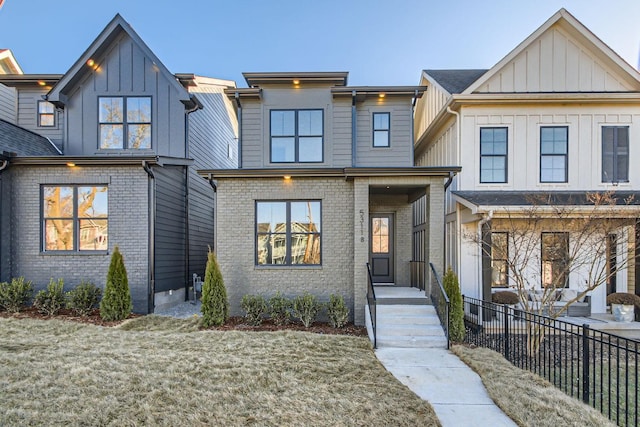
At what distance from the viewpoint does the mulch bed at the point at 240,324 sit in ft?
27.3

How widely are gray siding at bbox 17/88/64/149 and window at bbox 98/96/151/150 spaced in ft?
5.74

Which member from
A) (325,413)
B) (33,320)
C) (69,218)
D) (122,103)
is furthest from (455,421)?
(122,103)

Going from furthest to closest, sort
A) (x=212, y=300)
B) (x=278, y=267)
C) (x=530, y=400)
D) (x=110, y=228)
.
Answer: (x=110, y=228) < (x=278, y=267) < (x=212, y=300) < (x=530, y=400)

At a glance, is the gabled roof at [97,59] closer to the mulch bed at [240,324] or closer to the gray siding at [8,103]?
the gray siding at [8,103]

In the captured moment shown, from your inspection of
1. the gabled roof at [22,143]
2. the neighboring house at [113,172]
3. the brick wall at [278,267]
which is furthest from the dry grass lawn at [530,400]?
the gabled roof at [22,143]

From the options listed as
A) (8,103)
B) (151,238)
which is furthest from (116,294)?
(8,103)

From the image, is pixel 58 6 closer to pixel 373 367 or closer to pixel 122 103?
pixel 122 103

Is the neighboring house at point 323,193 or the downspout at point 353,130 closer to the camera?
the neighboring house at point 323,193

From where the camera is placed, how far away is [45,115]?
12.4m

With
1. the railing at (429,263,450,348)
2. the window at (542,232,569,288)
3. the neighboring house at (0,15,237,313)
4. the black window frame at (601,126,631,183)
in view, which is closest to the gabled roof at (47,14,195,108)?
the neighboring house at (0,15,237,313)

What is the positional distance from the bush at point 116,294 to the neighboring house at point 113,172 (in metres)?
0.85

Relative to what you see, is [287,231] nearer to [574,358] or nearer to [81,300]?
[81,300]

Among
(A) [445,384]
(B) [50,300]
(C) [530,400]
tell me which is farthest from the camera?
(B) [50,300]

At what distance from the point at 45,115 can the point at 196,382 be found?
11914 mm
